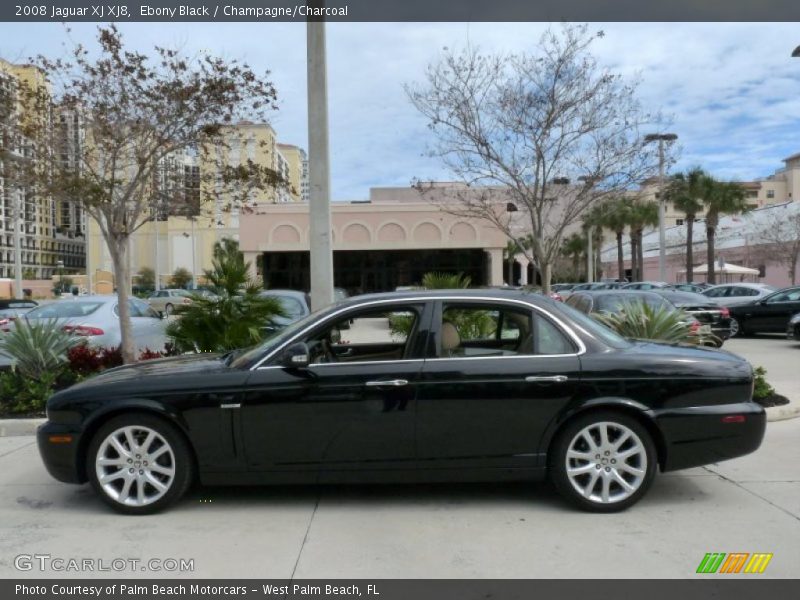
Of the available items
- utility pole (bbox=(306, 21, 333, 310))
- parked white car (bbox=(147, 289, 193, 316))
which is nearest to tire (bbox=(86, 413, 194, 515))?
utility pole (bbox=(306, 21, 333, 310))

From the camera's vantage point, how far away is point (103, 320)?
10914 mm

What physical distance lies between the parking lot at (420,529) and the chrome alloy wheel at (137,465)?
0.57 feet

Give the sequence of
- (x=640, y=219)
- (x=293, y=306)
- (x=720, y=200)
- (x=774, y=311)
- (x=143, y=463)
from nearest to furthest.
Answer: (x=143, y=463) → (x=293, y=306) → (x=774, y=311) → (x=720, y=200) → (x=640, y=219)

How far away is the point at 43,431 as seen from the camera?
523 cm

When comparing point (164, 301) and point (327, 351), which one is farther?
point (164, 301)

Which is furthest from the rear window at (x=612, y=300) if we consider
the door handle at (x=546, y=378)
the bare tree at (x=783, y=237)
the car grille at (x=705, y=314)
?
the bare tree at (x=783, y=237)

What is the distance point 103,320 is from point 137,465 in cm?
655

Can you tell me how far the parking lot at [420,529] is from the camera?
4148mm

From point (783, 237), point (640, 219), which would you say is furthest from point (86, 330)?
point (640, 219)

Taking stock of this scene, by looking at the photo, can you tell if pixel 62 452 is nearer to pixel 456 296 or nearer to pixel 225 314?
pixel 456 296

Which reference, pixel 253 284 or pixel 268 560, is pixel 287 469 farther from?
pixel 253 284

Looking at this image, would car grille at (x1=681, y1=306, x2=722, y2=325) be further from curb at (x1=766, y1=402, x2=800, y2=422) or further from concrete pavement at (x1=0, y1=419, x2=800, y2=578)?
concrete pavement at (x1=0, y1=419, x2=800, y2=578)

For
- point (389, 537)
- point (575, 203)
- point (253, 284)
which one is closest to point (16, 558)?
point (389, 537)

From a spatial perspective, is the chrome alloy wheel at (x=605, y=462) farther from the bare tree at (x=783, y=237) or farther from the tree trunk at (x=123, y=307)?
the bare tree at (x=783, y=237)
